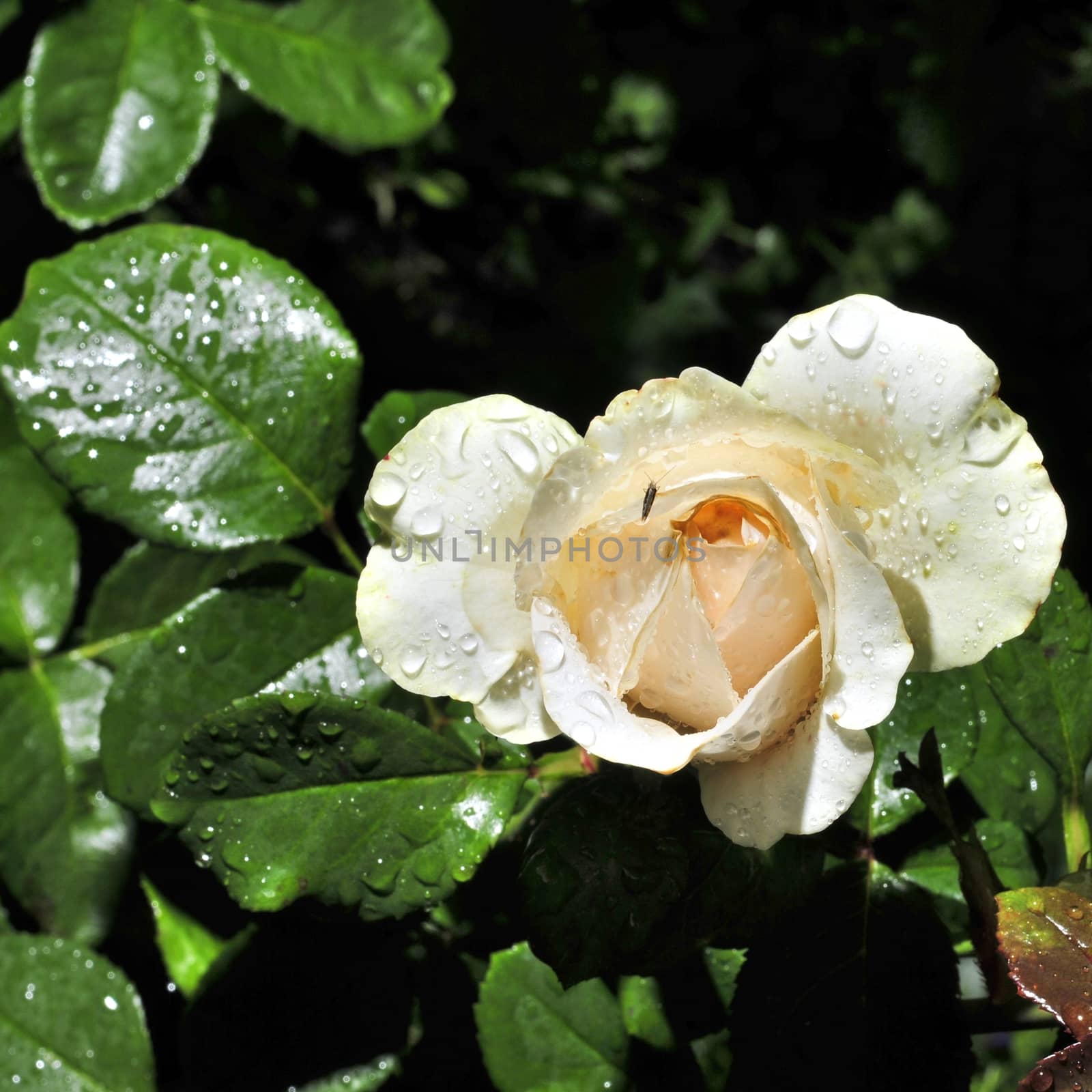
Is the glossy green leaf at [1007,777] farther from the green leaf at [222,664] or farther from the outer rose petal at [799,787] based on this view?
the green leaf at [222,664]

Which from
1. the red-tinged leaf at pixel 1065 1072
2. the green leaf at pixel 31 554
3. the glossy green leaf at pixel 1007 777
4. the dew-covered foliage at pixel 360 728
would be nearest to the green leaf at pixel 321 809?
the dew-covered foliage at pixel 360 728

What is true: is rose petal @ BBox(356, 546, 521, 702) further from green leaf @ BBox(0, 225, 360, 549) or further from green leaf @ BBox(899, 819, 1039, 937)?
green leaf @ BBox(899, 819, 1039, 937)

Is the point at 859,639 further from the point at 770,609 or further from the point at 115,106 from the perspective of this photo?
the point at 115,106

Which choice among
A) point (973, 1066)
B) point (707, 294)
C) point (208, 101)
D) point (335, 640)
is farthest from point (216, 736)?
point (707, 294)

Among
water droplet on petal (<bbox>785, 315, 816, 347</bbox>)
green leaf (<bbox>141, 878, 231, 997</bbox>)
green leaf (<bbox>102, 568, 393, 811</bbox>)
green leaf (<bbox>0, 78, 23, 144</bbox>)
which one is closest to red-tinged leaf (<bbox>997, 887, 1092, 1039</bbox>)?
water droplet on petal (<bbox>785, 315, 816, 347</bbox>)

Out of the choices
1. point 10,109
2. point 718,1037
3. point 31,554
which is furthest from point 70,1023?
point 10,109
